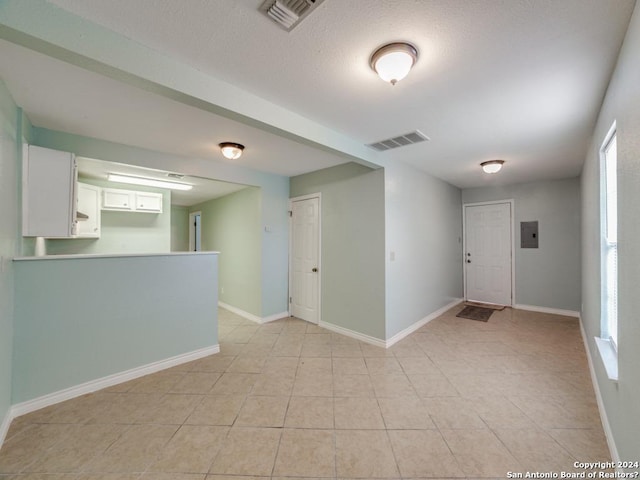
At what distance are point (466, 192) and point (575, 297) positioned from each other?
2667mm

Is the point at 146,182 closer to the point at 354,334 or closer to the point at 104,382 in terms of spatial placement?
the point at 104,382

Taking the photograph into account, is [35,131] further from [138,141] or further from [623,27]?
[623,27]

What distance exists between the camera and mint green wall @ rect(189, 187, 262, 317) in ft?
14.5

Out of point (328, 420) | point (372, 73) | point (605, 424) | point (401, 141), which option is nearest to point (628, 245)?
point (605, 424)

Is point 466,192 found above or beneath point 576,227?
above

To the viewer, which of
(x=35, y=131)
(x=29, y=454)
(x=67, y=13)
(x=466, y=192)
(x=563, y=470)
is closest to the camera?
(x=67, y=13)

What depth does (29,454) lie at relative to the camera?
65.8 inches

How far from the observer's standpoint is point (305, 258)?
4.36 metres

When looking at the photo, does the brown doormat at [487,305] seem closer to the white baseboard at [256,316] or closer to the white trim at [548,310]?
the white trim at [548,310]

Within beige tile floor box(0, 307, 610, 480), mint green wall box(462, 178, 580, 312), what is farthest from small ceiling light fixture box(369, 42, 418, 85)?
mint green wall box(462, 178, 580, 312)

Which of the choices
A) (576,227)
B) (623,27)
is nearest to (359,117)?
(623,27)

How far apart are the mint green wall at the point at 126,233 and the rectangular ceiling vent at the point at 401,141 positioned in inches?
158

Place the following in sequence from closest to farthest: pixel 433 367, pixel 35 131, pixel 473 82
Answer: pixel 473 82
pixel 35 131
pixel 433 367

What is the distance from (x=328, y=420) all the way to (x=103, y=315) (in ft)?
7.52
